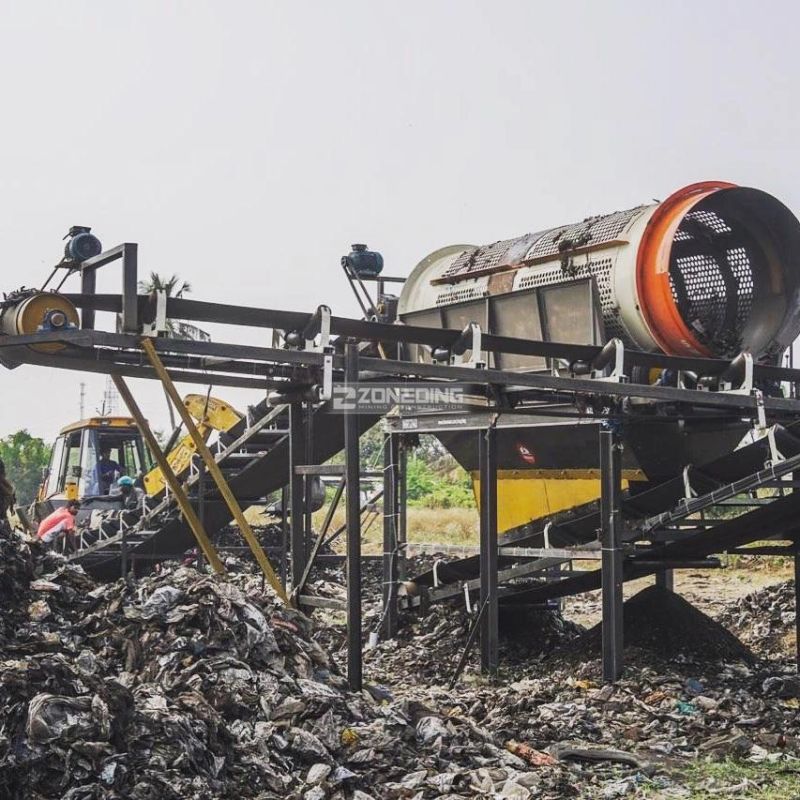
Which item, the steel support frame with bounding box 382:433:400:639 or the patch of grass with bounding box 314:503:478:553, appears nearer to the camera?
the steel support frame with bounding box 382:433:400:639

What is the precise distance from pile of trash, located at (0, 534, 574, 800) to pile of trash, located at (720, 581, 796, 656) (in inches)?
254

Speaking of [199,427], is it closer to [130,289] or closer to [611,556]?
[611,556]

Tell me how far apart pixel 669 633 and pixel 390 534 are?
2.96 m

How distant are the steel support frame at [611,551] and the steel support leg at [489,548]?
105 cm

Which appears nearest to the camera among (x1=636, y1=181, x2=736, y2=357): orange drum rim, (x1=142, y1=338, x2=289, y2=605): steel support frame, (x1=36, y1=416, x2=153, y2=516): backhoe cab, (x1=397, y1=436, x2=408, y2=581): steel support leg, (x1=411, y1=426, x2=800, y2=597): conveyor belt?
(x1=142, y1=338, x2=289, y2=605): steel support frame

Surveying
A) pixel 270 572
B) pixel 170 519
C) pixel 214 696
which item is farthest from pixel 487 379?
pixel 170 519

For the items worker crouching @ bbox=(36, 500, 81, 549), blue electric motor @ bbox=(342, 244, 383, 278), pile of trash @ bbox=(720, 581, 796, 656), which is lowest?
pile of trash @ bbox=(720, 581, 796, 656)

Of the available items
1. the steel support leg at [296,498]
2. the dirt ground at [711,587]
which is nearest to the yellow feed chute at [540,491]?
the steel support leg at [296,498]

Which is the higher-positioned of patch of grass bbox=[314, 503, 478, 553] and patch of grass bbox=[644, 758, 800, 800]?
patch of grass bbox=[644, 758, 800, 800]

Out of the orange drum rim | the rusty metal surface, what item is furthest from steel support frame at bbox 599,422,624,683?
the rusty metal surface

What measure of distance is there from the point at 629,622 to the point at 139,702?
6480mm

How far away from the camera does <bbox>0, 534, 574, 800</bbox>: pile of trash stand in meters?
5.70

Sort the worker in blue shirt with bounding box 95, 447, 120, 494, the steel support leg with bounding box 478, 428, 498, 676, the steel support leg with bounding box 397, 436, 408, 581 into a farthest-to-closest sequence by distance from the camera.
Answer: the worker in blue shirt with bounding box 95, 447, 120, 494, the steel support leg with bounding box 397, 436, 408, 581, the steel support leg with bounding box 478, 428, 498, 676

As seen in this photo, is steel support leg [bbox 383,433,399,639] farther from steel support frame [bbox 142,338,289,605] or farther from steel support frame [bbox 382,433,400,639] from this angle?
steel support frame [bbox 142,338,289,605]
